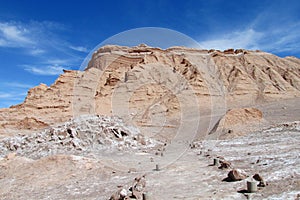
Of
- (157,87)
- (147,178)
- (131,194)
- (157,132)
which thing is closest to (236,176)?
(131,194)

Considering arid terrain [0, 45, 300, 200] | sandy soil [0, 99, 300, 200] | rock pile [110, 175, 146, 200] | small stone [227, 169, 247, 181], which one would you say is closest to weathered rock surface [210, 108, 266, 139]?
arid terrain [0, 45, 300, 200]

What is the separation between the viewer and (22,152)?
647 inches

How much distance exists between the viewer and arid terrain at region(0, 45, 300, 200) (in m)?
8.28

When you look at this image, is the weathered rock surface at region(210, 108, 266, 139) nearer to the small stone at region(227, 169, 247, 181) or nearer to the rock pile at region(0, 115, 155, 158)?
the rock pile at region(0, 115, 155, 158)

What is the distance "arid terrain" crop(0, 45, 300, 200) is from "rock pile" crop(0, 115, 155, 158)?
0.07 metres

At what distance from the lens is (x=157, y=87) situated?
44.9 meters

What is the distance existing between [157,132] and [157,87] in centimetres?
1684

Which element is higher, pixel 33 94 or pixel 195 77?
pixel 195 77

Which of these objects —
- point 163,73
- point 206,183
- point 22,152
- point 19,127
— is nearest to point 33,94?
point 19,127

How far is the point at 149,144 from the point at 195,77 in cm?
3283

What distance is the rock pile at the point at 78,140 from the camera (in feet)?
53.5

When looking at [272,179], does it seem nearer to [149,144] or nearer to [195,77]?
[149,144]

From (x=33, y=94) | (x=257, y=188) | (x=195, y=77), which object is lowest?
(x=257, y=188)

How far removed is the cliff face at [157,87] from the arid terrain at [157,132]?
0.18 meters
